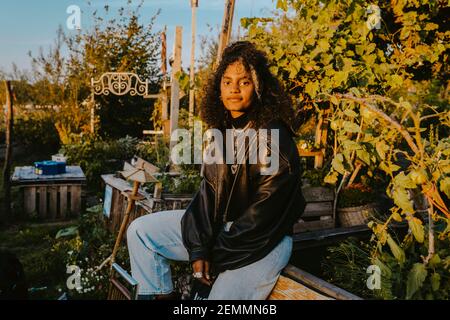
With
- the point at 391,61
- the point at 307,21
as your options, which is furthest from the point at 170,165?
the point at 391,61

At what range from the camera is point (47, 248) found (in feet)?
14.5

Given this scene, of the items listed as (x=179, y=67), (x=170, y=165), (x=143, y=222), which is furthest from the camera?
(x=179, y=67)

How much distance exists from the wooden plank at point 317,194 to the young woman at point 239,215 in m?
1.87

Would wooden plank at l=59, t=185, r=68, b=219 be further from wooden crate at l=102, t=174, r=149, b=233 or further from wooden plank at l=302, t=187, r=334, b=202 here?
wooden plank at l=302, t=187, r=334, b=202

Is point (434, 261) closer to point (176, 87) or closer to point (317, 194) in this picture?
point (317, 194)

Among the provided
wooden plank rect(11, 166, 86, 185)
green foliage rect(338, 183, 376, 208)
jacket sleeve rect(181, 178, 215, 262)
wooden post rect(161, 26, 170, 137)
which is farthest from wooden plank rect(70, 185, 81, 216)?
jacket sleeve rect(181, 178, 215, 262)

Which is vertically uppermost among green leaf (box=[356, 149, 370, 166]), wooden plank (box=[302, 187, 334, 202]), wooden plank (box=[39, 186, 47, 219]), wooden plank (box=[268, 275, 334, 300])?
green leaf (box=[356, 149, 370, 166])

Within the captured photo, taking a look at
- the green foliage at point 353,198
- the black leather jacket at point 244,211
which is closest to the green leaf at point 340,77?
the black leather jacket at point 244,211

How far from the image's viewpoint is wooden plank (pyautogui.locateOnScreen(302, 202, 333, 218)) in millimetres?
4027

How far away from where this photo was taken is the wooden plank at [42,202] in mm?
5648

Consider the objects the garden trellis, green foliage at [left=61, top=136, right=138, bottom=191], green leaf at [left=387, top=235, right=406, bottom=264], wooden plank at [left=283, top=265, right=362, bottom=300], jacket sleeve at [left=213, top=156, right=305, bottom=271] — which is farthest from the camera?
the garden trellis

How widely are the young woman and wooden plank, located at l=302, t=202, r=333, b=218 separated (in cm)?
193
